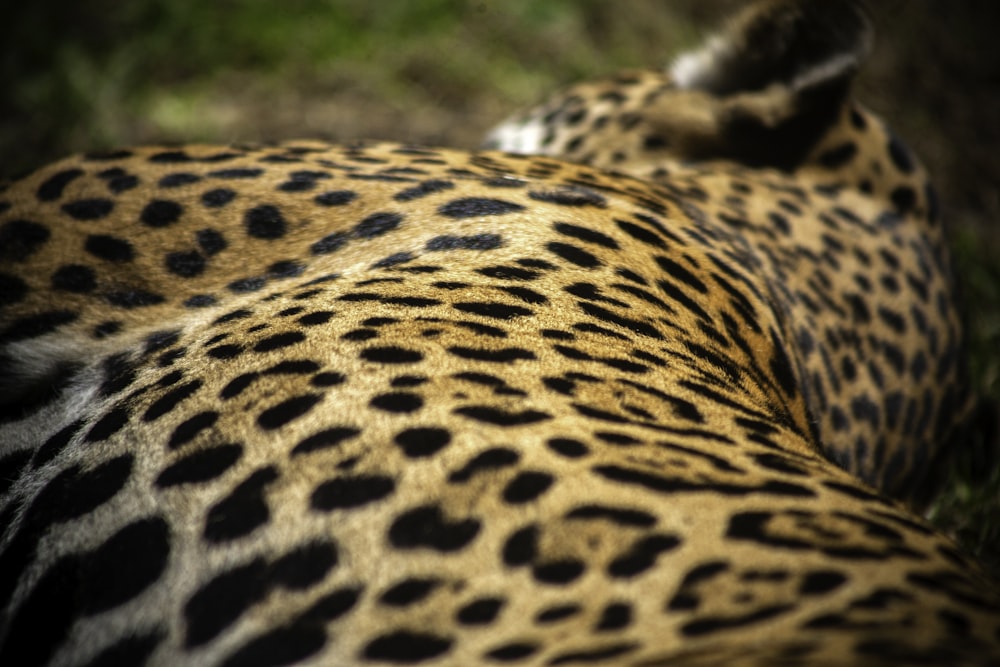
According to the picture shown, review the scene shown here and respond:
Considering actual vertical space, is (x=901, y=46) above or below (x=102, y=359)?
above

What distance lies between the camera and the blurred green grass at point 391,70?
3.99 m

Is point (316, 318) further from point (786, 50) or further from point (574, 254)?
point (786, 50)

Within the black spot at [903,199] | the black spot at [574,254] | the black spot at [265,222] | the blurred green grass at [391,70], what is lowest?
the black spot at [574,254]

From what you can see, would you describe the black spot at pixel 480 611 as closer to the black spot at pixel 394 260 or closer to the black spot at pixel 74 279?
the black spot at pixel 394 260

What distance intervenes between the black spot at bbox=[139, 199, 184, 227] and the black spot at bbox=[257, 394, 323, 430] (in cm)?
57

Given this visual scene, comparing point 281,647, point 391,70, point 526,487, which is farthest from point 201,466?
point 391,70

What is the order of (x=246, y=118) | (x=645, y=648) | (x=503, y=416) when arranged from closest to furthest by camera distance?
(x=645, y=648), (x=503, y=416), (x=246, y=118)

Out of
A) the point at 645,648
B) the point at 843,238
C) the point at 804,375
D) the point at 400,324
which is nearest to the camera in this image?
the point at 645,648

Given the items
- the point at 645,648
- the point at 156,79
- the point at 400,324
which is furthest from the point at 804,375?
the point at 156,79

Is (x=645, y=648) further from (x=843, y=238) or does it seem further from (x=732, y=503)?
(x=843, y=238)

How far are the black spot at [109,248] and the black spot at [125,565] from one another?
598 mm

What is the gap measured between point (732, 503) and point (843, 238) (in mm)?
1388

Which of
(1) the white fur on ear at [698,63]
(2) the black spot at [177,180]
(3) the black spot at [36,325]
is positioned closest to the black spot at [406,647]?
(3) the black spot at [36,325]

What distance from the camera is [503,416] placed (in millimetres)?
1158
